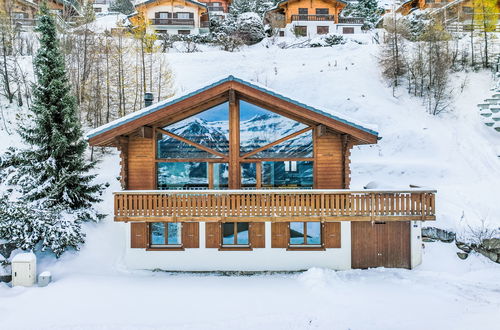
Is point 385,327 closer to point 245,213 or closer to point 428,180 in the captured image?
point 245,213

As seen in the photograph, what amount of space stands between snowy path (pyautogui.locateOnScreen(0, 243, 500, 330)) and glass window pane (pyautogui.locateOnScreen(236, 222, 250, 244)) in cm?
131

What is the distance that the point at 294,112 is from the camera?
1116 cm

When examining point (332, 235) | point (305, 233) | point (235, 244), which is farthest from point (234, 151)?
point (332, 235)

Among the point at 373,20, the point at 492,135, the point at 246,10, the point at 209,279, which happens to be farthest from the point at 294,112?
the point at 373,20

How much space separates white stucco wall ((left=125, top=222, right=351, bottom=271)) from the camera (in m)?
11.5

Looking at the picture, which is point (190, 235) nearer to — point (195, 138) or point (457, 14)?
point (195, 138)

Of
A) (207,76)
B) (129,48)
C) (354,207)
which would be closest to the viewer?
(354,207)

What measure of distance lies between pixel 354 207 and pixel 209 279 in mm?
5526

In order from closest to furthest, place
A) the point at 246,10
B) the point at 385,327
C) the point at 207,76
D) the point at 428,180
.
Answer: the point at 385,327
the point at 428,180
the point at 207,76
the point at 246,10

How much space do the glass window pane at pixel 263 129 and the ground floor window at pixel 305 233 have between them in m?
2.81

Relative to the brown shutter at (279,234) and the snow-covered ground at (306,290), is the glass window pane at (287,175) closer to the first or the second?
Answer: the brown shutter at (279,234)

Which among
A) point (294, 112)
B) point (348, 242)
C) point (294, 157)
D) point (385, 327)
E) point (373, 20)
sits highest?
point (373, 20)

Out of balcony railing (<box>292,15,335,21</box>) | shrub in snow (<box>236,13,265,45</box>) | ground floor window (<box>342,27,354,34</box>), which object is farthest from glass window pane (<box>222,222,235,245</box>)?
ground floor window (<box>342,27,354,34</box>)

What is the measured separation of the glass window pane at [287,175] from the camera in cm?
1187
